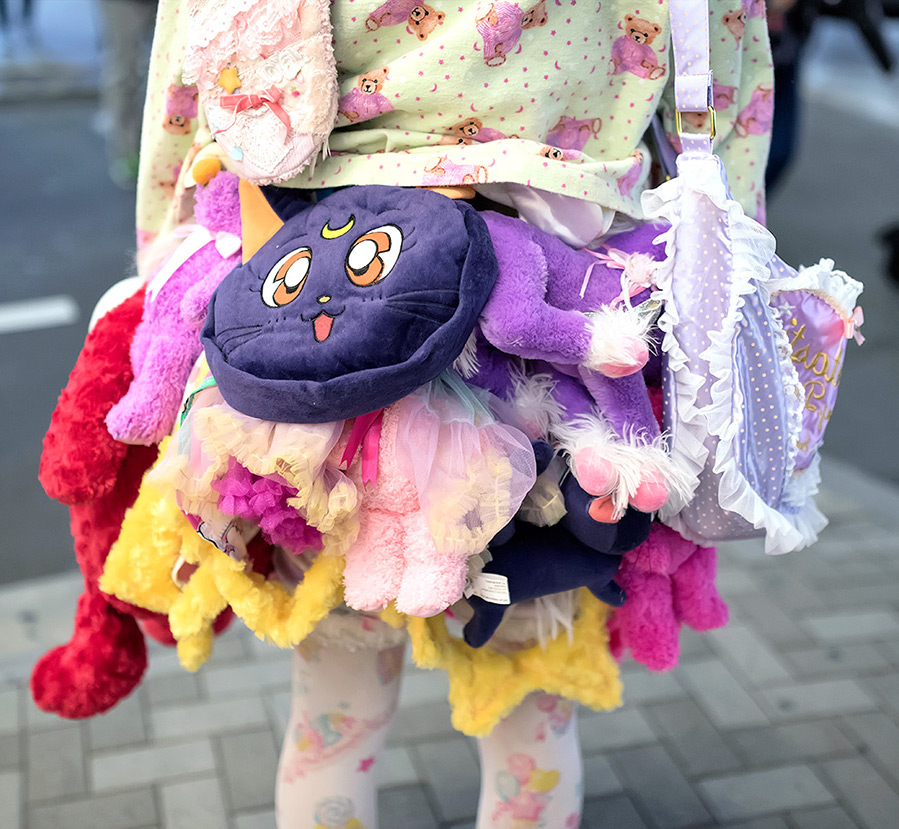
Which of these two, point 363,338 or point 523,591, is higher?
point 363,338

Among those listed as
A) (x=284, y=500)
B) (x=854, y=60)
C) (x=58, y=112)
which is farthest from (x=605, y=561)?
(x=854, y=60)

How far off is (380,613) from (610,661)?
31 centimetres

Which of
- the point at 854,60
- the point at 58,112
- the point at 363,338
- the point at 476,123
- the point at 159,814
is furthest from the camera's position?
the point at 854,60

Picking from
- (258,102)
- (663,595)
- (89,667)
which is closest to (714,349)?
(663,595)

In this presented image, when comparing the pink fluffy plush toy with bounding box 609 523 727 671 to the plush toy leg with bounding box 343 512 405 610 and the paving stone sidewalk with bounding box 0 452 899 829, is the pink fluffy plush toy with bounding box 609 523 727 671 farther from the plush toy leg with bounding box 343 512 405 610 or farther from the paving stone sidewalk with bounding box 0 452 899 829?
the paving stone sidewalk with bounding box 0 452 899 829

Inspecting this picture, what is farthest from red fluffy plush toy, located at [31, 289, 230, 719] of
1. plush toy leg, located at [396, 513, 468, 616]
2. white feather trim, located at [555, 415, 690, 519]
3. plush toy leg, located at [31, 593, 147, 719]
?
white feather trim, located at [555, 415, 690, 519]

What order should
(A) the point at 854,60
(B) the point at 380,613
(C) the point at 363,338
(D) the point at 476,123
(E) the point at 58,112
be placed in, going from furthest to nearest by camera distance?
1. (A) the point at 854,60
2. (E) the point at 58,112
3. (B) the point at 380,613
4. (D) the point at 476,123
5. (C) the point at 363,338

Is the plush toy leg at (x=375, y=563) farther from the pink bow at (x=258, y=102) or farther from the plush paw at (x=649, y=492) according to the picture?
the pink bow at (x=258, y=102)

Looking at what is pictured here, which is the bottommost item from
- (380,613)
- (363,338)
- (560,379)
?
(380,613)

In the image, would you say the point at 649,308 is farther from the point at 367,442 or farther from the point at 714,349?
the point at 367,442

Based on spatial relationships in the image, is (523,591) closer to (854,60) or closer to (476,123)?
(476,123)

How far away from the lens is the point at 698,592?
131 cm

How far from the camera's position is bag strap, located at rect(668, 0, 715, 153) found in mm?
1120

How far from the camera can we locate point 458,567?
1093 millimetres
